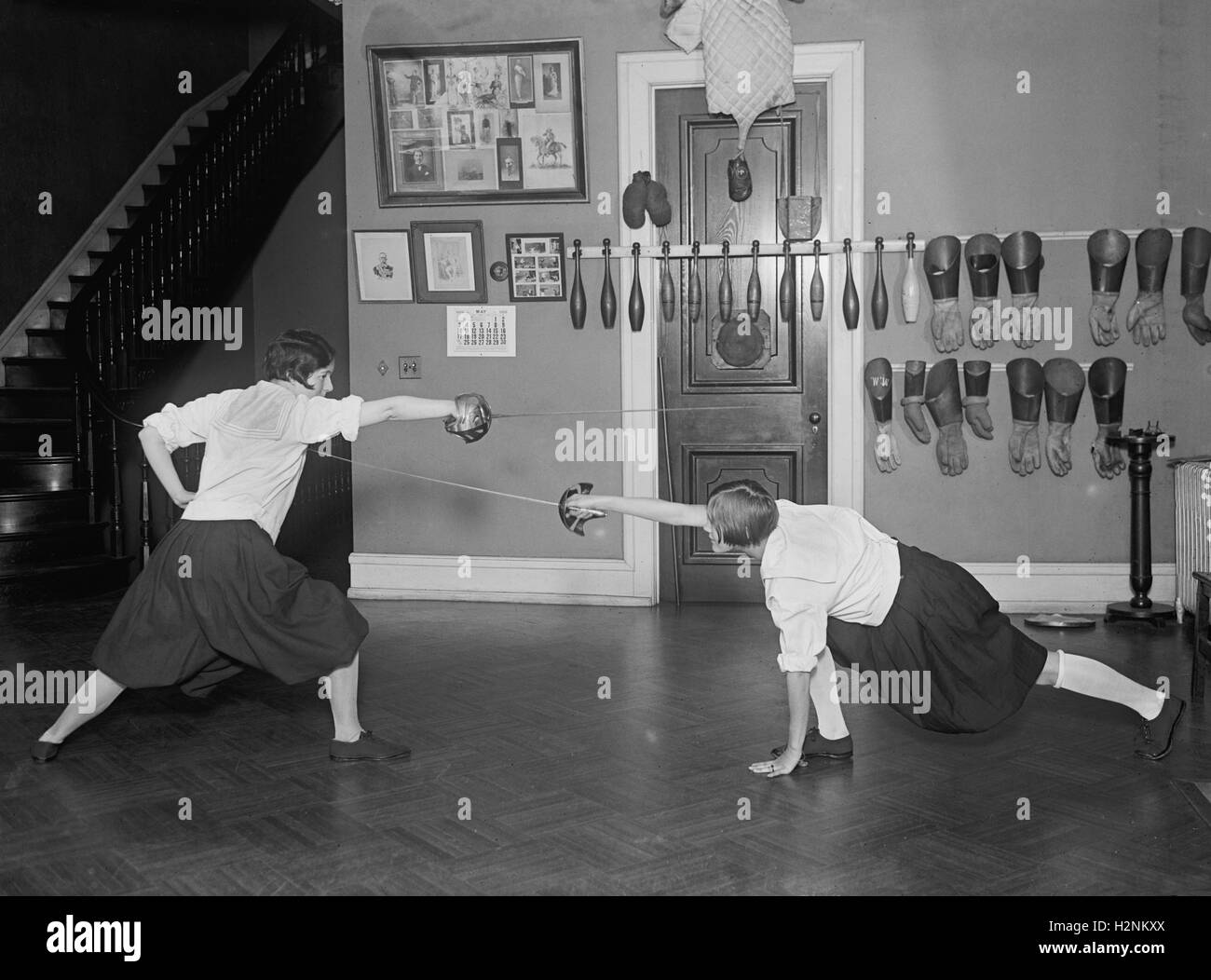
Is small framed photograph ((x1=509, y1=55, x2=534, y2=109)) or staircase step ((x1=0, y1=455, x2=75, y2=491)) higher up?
small framed photograph ((x1=509, y1=55, x2=534, y2=109))

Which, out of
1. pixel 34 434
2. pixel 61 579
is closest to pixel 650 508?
pixel 61 579

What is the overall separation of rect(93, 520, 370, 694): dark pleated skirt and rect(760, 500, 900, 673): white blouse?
127cm

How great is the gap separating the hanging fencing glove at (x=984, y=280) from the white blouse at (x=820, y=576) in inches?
111

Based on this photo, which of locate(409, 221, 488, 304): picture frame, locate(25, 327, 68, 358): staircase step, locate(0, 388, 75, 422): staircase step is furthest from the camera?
locate(25, 327, 68, 358): staircase step

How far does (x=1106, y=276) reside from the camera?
5797 millimetres

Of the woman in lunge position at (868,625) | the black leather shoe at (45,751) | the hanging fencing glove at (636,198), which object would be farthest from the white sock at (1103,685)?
the hanging fencing glove at (636,198)

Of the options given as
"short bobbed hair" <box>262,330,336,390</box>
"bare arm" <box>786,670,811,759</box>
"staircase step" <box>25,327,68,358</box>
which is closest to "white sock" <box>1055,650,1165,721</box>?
"bare arm" <box>786,670,811,759</box>

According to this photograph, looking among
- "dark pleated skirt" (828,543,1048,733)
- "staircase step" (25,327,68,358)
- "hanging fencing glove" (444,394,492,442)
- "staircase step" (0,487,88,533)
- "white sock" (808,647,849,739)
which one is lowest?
"white sock" (808,647,849,739)

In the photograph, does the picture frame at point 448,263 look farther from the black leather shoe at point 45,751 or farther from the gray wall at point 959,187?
the black leather shoe at point 45,751

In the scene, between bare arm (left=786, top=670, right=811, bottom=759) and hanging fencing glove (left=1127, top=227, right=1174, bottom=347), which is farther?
hanging fencing glove (left=1127, top=227, right=1174, bottom=347)

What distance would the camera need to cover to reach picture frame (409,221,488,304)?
6.38 m

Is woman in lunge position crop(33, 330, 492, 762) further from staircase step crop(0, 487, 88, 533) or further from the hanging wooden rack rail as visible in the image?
staircase step crop(0, 487, 88, 533)

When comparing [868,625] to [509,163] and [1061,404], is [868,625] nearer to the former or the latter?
[1061,404]
